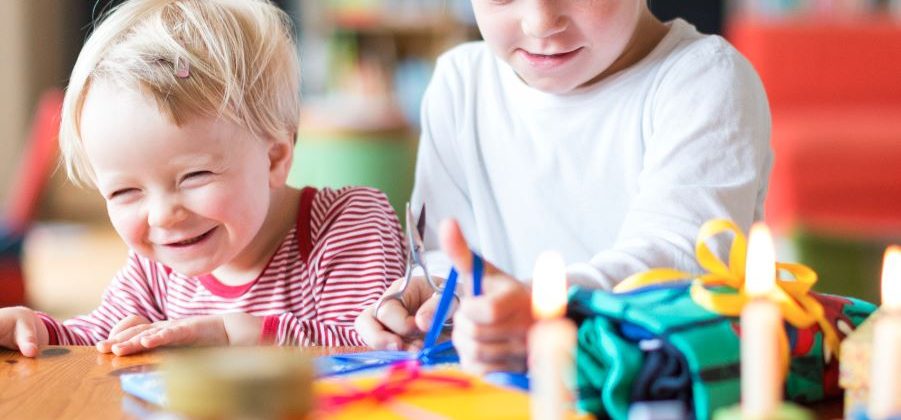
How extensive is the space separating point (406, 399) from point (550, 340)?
9.3 inches

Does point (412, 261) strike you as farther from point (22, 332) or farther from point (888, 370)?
point (888, 370)

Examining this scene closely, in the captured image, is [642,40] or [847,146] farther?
[847,146]

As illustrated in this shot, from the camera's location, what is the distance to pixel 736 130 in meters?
1.16

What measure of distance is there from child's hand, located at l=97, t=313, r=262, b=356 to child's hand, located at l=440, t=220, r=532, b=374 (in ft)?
1.07

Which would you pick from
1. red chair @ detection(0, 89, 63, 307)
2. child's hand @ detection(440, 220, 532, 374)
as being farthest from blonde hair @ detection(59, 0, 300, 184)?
red chair @ detection(0, 89, 63, 307)

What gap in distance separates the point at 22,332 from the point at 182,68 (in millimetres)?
298

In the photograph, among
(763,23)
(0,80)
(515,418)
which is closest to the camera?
(515,418)

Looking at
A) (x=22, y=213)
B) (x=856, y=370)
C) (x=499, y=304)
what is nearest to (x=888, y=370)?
(x=856, y=370)

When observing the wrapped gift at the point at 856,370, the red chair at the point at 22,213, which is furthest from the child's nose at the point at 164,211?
the red chair at the point at 22,213

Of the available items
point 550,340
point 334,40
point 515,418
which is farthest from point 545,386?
point 334,40

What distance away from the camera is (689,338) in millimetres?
729

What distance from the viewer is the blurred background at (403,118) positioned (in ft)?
11.9

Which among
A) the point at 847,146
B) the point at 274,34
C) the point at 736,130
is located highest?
the point at 274,34

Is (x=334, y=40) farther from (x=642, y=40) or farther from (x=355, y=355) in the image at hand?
(x=355, y=355)
